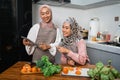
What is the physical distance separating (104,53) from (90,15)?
0.89m

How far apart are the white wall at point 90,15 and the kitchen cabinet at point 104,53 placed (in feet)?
1.25

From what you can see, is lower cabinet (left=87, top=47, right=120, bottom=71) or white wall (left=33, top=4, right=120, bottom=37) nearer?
lower cabinet (left=87, top=47, right=120, bottom=71)

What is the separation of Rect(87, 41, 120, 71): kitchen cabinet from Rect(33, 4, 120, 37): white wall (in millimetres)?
381

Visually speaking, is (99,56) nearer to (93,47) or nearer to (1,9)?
(93,47)

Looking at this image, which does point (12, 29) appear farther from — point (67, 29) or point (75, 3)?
point (75, 3)

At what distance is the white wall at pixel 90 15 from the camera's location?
267 centimetres

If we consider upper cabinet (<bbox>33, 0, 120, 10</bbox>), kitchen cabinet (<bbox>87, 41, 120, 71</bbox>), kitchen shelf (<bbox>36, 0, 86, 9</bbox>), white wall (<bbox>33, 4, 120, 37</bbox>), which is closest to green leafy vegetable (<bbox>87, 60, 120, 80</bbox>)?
kitchen cabinet (<bbox>87, 41, 120, 71</bbox>)

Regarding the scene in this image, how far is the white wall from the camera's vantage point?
105 inches

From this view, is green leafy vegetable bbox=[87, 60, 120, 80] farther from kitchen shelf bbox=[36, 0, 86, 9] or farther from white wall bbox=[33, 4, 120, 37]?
kitchen shelf bbox=[36, 0, 86, 9]

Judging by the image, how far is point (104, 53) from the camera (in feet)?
7.81

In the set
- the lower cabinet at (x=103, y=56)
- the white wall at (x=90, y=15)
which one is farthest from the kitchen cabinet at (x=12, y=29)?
the lower cabinet at (x=103, y=56)

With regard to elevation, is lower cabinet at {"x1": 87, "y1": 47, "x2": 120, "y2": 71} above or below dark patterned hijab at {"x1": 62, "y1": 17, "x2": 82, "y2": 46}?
below

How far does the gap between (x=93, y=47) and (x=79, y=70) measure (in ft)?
3.44

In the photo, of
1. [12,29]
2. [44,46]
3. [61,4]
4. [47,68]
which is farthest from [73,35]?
[61,4]
